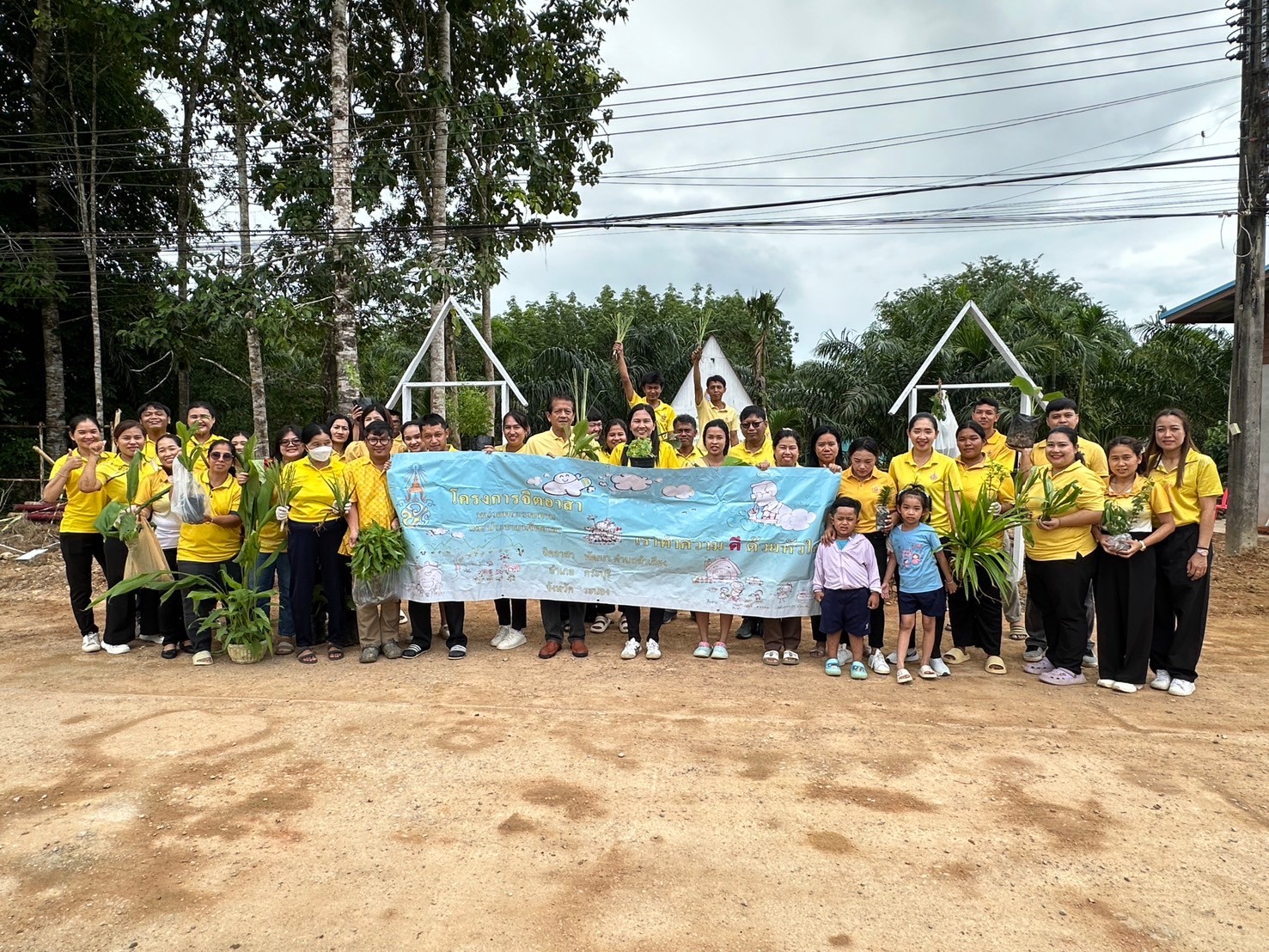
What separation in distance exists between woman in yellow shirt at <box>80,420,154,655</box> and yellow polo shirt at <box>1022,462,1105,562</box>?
567cm

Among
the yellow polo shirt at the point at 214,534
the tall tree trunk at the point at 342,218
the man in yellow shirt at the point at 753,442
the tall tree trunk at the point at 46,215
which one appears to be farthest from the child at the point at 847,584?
the tall tree trunk at the point at 46,215

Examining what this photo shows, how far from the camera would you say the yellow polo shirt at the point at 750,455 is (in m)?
5.29

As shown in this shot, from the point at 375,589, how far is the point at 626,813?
2713 millimetres

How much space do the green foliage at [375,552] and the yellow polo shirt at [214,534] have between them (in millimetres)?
835

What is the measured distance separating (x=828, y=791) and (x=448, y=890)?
4.98 ft

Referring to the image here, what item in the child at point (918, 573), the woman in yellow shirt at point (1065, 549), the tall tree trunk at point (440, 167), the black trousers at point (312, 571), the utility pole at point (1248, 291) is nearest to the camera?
the woman in yellow shirt at point (1065, 549)

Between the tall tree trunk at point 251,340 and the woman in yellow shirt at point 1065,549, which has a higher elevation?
the tall tree trunk at point 251,340

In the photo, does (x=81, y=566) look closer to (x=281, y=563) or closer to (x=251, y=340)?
(x=281, y=563)

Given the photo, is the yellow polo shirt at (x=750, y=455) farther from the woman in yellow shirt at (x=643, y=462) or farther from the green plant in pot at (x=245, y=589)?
the green plant in pot at (x=245, y=589)

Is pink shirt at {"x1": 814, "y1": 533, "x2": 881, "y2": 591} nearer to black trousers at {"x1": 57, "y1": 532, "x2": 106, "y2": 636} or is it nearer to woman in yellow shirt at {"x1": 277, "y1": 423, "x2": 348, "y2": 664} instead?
woman in yellow shirt at {"x1": 277, "y1": 423, "x2": 348, "y2": 664}

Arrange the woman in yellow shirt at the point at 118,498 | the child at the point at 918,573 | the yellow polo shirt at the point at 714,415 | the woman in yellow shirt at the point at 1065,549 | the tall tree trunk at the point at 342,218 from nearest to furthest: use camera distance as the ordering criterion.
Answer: the woman in yellow shirt at the point at 1065,549, the child at the point at 918,573, the woman in yellow shirt at the point at 118,498, the yellow polo shirt at the point at 714,415, the tall tree trunk at the point at 342,218

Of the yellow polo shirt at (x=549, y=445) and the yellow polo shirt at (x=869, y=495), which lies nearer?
the yellow polo shirt at (x=869, y=495)

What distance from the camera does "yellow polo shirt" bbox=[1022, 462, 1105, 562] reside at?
14.2ft

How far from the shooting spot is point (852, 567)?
4582 millimetres
